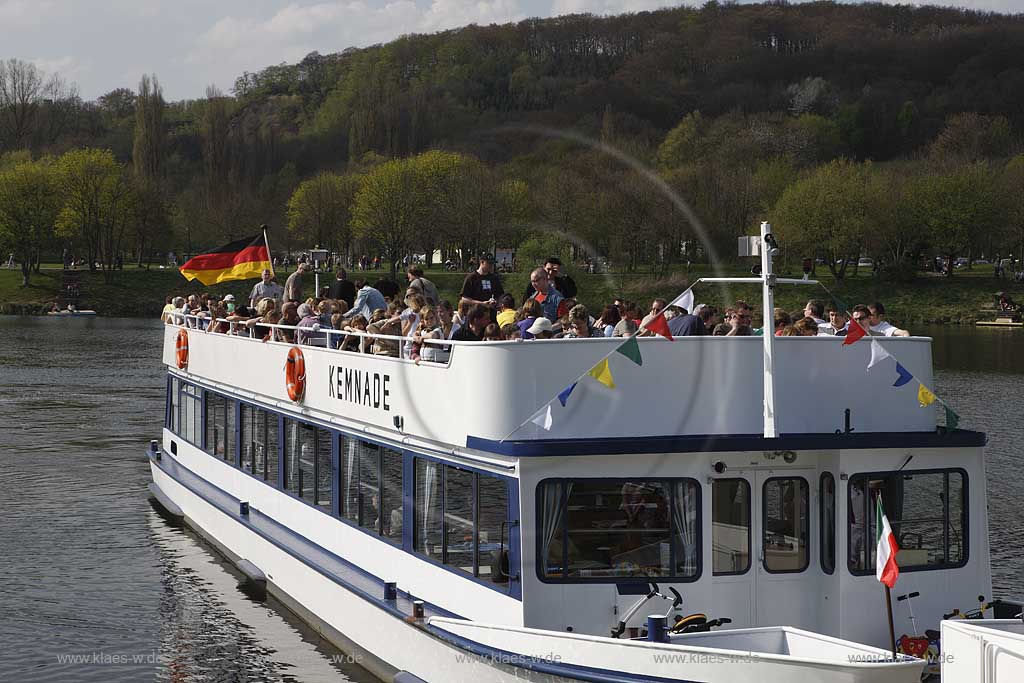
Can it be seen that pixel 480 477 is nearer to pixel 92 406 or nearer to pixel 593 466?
pixel 593 466

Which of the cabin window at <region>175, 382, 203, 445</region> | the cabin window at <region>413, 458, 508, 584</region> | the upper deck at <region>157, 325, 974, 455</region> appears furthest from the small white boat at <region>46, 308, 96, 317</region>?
the upper deck at <region>157, 325, 974, 455</region>

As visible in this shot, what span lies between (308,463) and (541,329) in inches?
193

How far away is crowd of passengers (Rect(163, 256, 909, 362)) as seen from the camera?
11.1 meters

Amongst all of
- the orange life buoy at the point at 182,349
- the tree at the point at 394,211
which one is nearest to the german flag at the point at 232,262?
the orange life buoy at the point at 182,349

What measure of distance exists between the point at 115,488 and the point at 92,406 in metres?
13.8

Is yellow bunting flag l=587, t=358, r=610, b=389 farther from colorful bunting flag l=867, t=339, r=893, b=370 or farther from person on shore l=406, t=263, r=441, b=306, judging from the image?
person on shore l=406, t=263, r=441, b=306

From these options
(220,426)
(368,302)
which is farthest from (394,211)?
(368,302)

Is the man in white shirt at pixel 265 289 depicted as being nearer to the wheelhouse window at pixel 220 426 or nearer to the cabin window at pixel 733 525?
the wheelhouse window at pixel 220 426

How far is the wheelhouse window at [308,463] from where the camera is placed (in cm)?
1489

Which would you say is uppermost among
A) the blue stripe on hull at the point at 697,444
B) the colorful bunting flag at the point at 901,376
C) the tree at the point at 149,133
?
the tree at the point at 149,133

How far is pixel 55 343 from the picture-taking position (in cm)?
6150

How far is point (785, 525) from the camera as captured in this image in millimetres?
10648

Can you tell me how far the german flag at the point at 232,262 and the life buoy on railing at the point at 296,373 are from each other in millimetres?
6336

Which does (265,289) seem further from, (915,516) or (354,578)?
(915,516)
